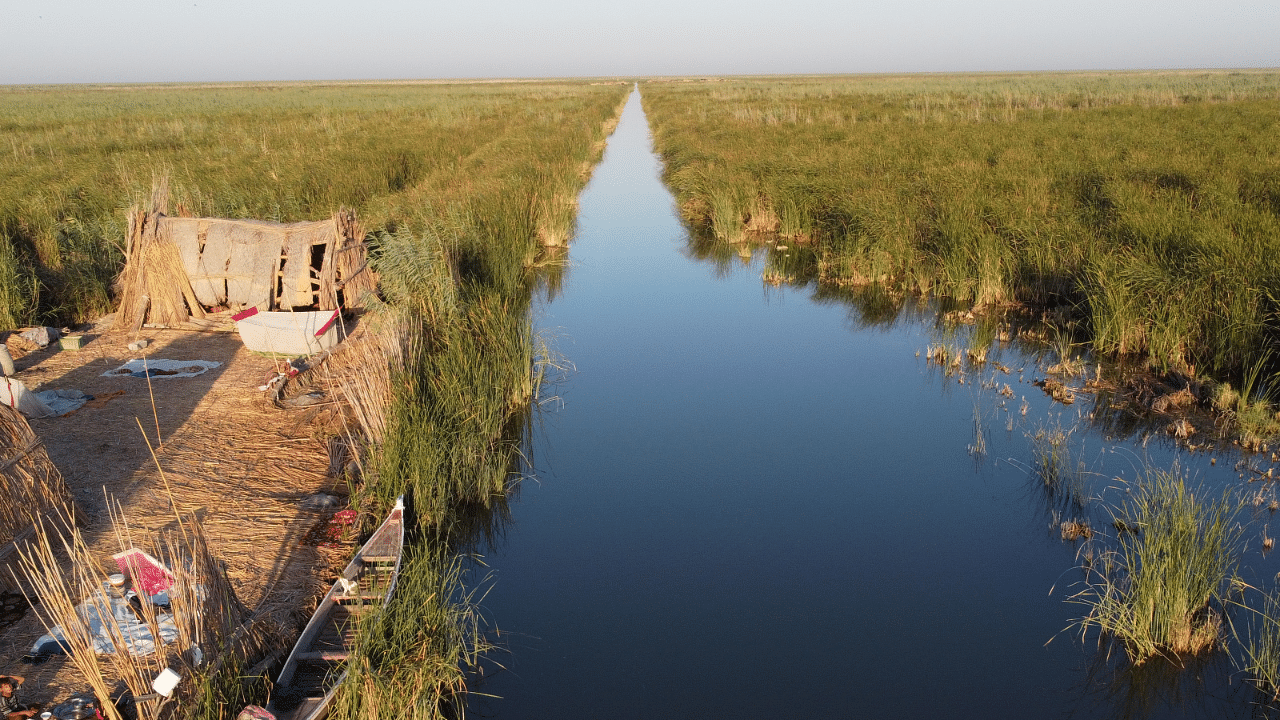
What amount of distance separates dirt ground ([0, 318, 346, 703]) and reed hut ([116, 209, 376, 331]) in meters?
0.76

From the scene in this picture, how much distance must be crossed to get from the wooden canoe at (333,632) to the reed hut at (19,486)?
1533 millimetres

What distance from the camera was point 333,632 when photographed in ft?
13.6

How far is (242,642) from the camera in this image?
372 centimetres

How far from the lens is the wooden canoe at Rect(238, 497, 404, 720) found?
3.59m

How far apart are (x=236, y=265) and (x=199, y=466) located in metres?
3.76

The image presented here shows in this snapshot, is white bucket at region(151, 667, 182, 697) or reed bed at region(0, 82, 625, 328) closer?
white bucket at region(151, 667, 182, 697)

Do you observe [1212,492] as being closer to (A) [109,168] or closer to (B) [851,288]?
(B) [851,288]

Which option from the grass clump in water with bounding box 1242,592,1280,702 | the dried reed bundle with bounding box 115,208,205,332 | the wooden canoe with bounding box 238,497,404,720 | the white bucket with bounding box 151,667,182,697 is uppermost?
the dried reed bundle with bounding box 115,208,205,332

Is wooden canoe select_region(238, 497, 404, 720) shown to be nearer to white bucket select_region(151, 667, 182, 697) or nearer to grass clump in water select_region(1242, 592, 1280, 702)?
white bucket select_region(151, 667, 182, 697)

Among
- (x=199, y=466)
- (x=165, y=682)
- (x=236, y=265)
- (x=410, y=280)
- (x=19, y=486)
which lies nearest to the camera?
(x=165, y=682)

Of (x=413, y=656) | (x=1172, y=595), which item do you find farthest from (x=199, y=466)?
(x=1172, y=595)

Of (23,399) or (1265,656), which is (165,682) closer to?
(23,399)

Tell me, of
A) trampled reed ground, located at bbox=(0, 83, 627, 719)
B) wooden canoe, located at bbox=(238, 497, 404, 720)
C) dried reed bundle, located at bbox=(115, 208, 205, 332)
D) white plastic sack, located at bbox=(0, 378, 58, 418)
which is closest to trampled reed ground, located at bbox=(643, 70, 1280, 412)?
trampled reed ground, located at bbox=(0, 83, 627, 719)

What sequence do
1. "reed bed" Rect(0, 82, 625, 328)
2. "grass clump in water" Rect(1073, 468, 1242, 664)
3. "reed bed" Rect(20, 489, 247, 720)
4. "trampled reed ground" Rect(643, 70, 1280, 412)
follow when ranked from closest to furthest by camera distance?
1. "reed bed" Rect(20, 489, 247, 720)
2. "grass clump in water" Rect(1073, 468, 1242, 664)
3. "trampled reed ground" Rect(643, 70, 1280, 412)
4. "reed bed" Rect(0, 82, 625, 328)
